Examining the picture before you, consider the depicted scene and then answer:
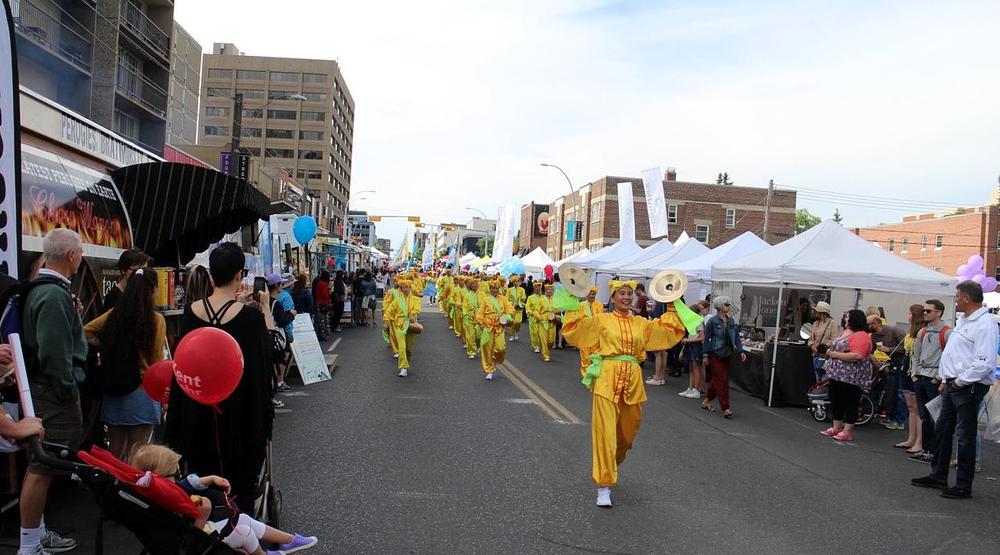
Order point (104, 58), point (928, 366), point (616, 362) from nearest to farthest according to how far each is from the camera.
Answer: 1. point (616, 362)
2. point (928, 366)
3. point (104, 58)

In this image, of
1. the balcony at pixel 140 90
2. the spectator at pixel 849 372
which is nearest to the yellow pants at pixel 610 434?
the spectator at pixel 849 372

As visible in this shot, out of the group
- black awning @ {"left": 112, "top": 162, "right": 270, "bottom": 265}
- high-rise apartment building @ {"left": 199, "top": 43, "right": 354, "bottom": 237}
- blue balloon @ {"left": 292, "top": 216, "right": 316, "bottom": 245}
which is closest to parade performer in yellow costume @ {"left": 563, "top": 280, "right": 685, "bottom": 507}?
black awning @ {"left": 112, "top": 162, "right": 270, "bottom": 265}

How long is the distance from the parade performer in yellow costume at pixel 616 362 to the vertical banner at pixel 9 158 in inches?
162

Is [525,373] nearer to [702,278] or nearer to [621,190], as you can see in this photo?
[702,278]

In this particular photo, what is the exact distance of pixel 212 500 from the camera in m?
3.40

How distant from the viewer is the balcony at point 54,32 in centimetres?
2214

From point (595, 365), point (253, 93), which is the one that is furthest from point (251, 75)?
point (595, 365)

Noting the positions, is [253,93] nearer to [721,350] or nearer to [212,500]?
[721,350]

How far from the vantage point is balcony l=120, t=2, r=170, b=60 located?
29.0 meters

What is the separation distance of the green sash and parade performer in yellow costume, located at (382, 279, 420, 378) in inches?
285

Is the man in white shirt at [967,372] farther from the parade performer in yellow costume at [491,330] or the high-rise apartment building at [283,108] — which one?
the high-rise apartment building at [283,108]

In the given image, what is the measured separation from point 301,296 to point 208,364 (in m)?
12.4

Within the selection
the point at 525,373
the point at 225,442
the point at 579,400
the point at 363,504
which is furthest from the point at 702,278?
the point at 225,442

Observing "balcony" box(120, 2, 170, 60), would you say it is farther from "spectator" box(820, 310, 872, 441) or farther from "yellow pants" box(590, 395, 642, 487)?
"yellow pants" box(590, 395, 642, 487)
